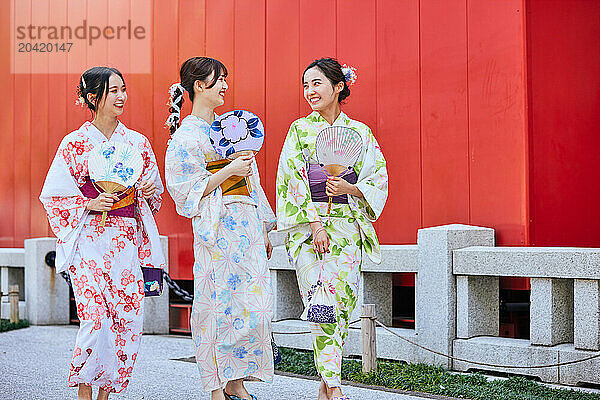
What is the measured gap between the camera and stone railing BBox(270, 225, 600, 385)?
5023 mm

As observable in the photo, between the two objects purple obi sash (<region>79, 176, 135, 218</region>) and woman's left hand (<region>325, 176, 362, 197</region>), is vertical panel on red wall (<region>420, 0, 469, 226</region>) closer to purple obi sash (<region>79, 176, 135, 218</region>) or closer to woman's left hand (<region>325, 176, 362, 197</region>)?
woman's left hand (<region>325, 176, 362, 197</region>)

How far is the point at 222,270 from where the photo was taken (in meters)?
4.26

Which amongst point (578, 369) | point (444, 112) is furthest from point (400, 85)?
point (578, 369)

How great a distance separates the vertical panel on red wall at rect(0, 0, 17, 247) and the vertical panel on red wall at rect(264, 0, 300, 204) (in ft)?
12.9

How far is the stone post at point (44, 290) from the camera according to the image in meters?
8.73

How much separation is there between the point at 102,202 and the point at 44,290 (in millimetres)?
4831

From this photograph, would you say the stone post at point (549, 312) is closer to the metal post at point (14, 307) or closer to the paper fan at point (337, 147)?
the paper fan at point (337, 147)

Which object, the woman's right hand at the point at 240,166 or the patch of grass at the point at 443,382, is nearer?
the woman's right hand at the point at 240,166

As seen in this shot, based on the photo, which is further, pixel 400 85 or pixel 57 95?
pixel 57 95

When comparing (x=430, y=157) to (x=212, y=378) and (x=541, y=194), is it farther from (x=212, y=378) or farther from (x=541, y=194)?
(x=212, y=378)

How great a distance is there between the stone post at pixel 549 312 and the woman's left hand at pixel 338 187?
166 cm

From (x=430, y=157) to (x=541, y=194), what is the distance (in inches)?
34.1

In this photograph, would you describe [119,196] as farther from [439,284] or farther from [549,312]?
[549,312]

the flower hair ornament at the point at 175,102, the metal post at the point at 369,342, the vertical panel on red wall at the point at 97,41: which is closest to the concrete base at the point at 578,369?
the metal post at the point at 369,342
